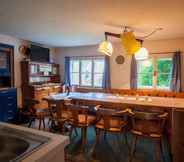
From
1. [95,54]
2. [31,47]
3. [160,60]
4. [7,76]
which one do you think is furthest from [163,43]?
[7,76]

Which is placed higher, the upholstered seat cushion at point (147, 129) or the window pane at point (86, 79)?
the window pane at point (86, 79)

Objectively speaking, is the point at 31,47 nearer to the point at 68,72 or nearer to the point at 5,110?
the point at 68,72

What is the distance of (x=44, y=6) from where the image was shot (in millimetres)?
2486

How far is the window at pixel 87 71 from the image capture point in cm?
580

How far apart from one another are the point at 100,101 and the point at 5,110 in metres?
2.64

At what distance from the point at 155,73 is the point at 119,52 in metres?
1.31

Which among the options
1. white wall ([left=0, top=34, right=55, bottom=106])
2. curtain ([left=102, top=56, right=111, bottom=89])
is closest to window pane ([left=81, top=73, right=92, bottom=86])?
curtain ([left=102, top=56, right=111, bottom=89])

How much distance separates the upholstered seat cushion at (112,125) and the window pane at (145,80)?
2716 mm

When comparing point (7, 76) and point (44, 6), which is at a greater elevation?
point (44, 6)

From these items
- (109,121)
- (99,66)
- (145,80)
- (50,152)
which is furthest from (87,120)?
(99,66)

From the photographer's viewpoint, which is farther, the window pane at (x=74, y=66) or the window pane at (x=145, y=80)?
the window pane at (x=74, y=66)

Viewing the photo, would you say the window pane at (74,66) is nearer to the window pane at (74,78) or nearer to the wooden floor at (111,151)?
the window pane at (74,78)

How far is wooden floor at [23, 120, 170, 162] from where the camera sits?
2527 mm

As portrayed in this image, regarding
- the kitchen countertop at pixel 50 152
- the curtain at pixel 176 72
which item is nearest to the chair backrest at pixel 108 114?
the kitchen countertop at pixel 50 152
